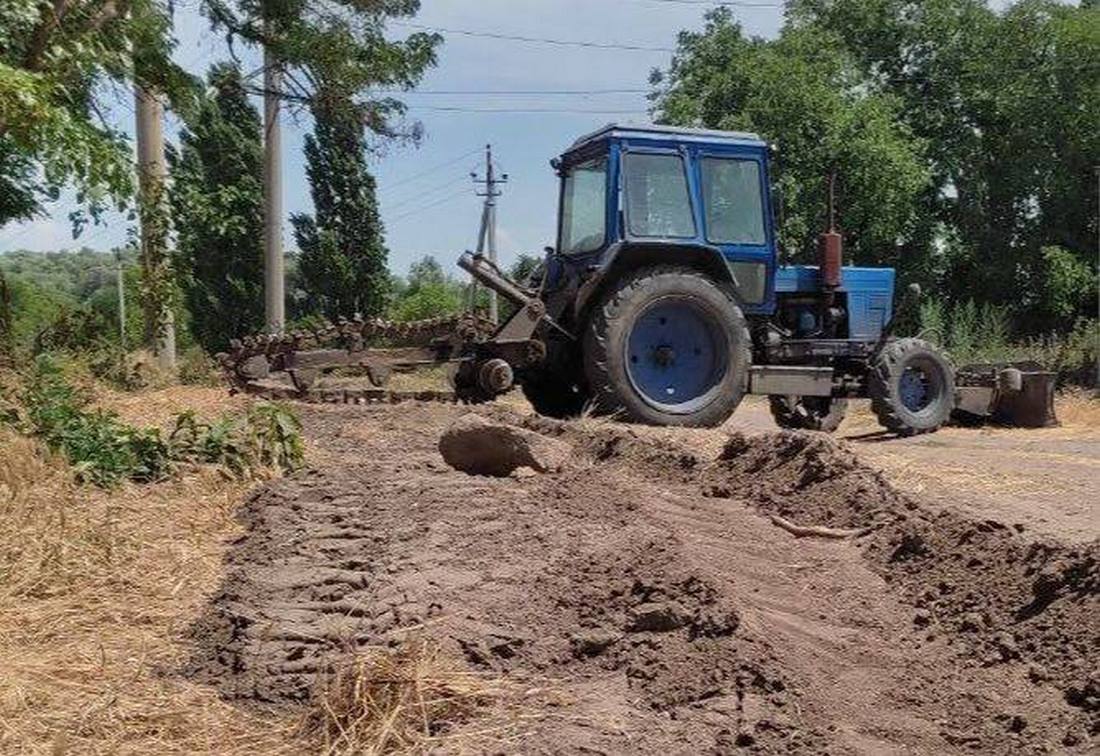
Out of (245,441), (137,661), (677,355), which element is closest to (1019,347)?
(677,355)

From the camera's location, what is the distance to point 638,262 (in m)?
10.0

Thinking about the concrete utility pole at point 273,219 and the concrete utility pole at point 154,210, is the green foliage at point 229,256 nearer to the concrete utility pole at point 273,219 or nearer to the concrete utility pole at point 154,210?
the concrete utility pole at point 273,219

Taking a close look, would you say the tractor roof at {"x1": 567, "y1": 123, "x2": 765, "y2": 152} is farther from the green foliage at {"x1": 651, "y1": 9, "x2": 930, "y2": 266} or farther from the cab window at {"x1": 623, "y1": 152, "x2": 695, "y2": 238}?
the green foliage at {"x1": 651, "y1": 9, "x2": 930, "y2": 266}

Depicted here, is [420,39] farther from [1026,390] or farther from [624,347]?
[1026,390]

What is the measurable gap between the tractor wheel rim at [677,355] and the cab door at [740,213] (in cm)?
63

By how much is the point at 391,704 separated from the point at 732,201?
25.7ft

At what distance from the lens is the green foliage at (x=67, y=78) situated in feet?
16.8

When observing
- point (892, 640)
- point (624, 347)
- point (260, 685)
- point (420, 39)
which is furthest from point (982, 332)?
point (260, 685)

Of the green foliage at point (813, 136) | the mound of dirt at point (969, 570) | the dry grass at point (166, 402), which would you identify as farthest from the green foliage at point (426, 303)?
the mound of dirt at point (969, 570)

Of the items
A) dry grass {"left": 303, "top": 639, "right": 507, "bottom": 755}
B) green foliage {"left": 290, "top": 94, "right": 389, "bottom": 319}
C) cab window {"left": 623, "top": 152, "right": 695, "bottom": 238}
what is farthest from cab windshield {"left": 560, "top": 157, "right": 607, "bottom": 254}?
green foliage {"left": 290, "top": 94, "right": 389, "bottom": 319}

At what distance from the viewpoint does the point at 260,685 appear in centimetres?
345

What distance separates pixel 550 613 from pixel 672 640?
1.69 feet

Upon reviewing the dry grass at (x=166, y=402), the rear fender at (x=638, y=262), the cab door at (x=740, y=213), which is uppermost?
the cab door at (x=740, y=213)

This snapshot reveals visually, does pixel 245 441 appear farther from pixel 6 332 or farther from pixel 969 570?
pixel 6 332
